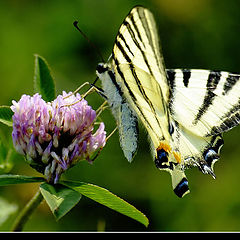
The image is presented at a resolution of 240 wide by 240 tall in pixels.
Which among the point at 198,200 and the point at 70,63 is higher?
the point at 70,63

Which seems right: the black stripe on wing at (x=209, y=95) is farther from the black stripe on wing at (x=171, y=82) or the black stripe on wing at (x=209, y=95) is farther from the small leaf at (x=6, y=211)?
the small leaf at (x=6, y=211)

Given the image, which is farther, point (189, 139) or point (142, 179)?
point (142, 179)

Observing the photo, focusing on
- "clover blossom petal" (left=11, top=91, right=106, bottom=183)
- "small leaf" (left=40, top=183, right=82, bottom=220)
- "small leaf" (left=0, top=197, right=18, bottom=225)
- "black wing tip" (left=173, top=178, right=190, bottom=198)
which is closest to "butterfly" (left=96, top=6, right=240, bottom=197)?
"black wing tip" (left=173, top=178, right=190, bottom=198)

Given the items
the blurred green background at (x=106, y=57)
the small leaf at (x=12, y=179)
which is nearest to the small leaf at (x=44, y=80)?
the small leaf at (x=12, y=179)

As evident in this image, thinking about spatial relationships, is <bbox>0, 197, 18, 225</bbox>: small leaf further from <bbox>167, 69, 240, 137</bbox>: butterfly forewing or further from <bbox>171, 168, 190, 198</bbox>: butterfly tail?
<bbox>167, 69, 240, 137</bbox>: butterfly forewing
